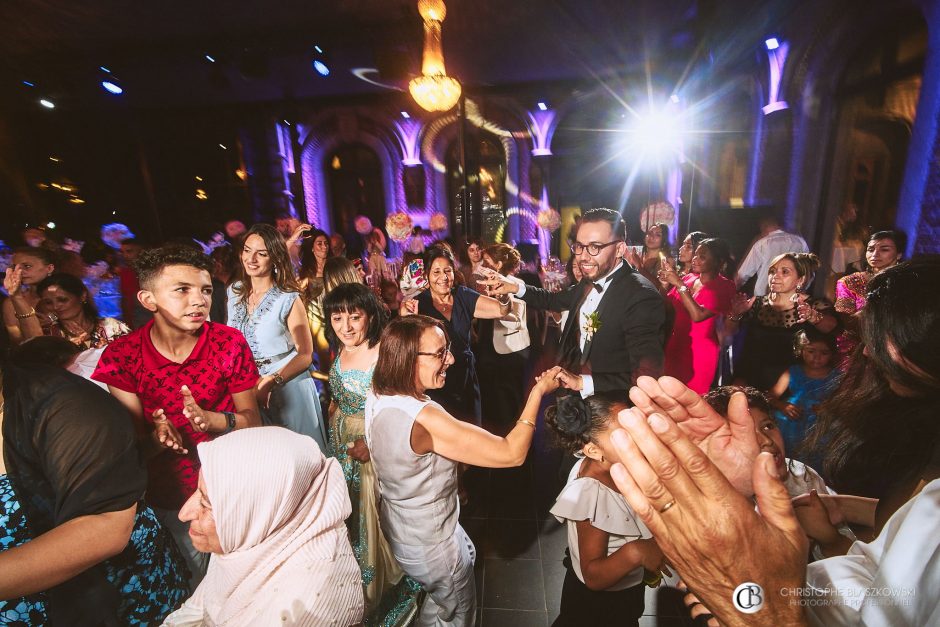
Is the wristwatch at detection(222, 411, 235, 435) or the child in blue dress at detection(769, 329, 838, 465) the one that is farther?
the child in blue dress at detection(769, 329, 838, 465)

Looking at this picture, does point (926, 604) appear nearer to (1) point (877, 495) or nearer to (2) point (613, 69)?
(1) point (877, 495)

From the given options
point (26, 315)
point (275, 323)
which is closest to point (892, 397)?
point (275, 323)

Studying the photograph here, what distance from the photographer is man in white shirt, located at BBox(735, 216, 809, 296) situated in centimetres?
537

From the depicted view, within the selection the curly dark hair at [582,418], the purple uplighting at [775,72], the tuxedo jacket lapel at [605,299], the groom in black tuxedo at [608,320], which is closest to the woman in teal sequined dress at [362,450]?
the curly dark hair at [582,418]

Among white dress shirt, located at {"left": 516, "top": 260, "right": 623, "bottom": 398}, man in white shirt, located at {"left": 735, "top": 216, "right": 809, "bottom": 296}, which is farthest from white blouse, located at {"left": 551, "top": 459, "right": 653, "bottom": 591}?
man in white shirt, located at {"left": 735, "top": 216, "right": 809, "bottom": 296}

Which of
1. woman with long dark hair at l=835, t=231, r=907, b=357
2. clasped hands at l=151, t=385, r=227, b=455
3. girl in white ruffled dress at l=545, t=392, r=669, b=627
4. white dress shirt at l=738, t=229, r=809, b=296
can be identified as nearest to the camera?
girl in white ruffled dress at l=545, t=392, r=669, b=627

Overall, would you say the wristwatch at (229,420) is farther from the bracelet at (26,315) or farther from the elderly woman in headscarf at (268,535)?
the bracelet at (26,315)

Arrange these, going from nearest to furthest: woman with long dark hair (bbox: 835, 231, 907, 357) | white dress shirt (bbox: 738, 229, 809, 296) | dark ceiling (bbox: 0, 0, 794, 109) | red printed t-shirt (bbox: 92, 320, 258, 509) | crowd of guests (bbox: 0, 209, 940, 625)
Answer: crowd of guests (bbox: 0, 209, 940, 625)
red printed t-shirt (bbox: 92, 320, 258, 509)
woman with long dark hair (bbox: 835, 231, 907, 357)
white dress shirt (bbox: 738, 229, 809, 296)
dark ceiling (bbox: 0, 0, 794, 109)

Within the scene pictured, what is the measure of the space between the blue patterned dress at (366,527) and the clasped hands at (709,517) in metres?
1.53

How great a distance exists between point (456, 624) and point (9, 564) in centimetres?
170

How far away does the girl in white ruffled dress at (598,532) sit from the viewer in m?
1.52

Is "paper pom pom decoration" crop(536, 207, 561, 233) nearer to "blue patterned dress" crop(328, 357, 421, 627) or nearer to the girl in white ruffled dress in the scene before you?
"blue patterned dress" crop(328, 357, 421, 627)

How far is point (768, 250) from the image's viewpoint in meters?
5.48

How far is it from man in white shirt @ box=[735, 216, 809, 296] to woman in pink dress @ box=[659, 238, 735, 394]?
2.04 meters
